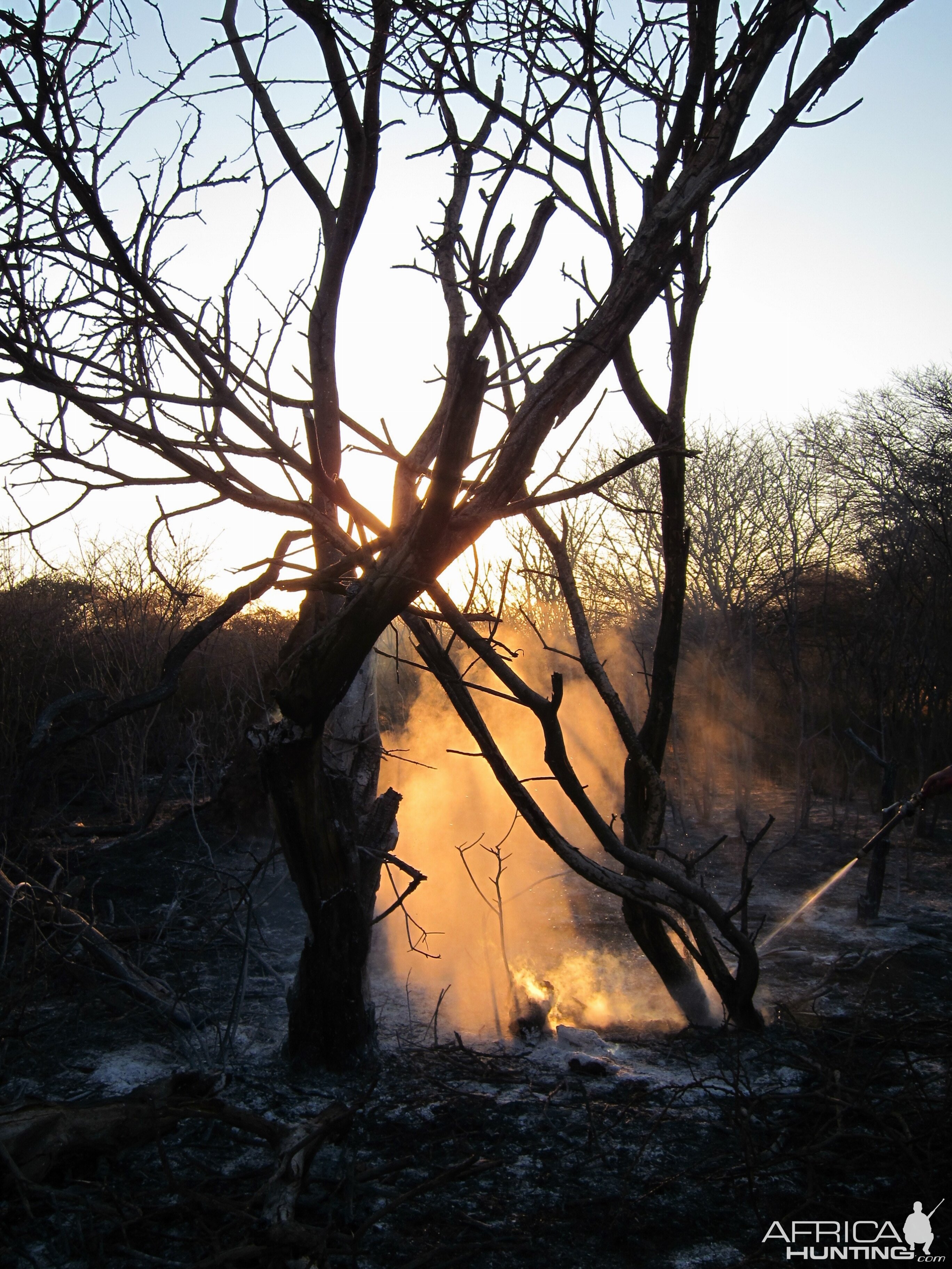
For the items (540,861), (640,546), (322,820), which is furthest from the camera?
(640,546)

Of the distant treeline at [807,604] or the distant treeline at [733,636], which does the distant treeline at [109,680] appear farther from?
the distant treeline at [807,604]

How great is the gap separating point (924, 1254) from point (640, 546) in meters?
15.9

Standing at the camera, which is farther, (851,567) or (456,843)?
(851,567)

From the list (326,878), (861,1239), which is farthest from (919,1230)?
(326,878)

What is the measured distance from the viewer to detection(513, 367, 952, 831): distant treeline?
9.77m

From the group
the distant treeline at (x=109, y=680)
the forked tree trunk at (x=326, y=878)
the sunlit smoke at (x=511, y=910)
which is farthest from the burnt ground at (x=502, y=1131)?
the distant treeline at (x=109, y=680)

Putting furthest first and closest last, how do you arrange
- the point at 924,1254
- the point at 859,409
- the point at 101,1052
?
the point at 859,409, the point at 101,1052, the point at 924,1254

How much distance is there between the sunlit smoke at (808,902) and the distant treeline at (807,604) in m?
1.60

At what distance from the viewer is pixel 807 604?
607 inches

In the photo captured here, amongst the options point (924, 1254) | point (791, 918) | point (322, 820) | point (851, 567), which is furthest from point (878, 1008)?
point (851, 567)

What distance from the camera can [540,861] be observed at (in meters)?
9.48

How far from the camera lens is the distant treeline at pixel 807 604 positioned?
977 centimetres

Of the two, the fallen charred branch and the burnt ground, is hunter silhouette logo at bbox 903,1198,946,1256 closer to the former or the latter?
the burnt ground

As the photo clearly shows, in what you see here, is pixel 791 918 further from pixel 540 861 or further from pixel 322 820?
pixel 322 820
